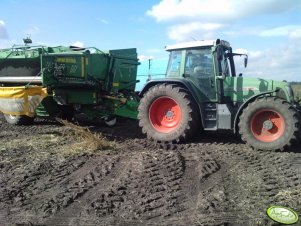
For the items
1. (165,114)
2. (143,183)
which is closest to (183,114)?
(165,114)

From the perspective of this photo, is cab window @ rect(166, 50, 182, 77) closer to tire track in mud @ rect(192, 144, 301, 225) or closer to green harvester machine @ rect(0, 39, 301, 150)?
green harvester machine @ rect(0, 39, 301, 150)

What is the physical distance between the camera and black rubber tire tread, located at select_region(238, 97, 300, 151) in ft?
22.8

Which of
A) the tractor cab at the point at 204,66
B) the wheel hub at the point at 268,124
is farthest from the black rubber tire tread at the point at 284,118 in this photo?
the tractor cab at the point at 204,66

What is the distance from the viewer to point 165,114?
840 cm

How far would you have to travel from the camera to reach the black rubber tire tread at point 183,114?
7.87 metres

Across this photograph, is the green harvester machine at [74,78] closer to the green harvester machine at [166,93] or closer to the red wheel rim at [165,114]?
the green harvester machine at [166,93]

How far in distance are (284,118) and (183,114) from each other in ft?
6.13

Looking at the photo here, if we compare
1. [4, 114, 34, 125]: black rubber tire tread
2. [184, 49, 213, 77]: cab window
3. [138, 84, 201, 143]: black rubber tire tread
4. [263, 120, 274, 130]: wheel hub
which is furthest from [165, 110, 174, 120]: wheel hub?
[4, 114, 34, 125]: black rubber tire tread

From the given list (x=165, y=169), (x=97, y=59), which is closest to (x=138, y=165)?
(x=165, y=169)

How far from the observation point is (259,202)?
15.0ft

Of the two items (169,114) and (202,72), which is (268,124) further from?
(169,114)

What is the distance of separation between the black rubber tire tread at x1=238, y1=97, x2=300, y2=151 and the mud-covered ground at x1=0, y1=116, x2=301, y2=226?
0.60 feet

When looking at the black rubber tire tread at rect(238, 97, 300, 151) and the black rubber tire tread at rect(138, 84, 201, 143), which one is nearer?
the black rubber tire tread at rect(238, 97, 300, 151)

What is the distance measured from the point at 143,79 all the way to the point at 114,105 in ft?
17.0
